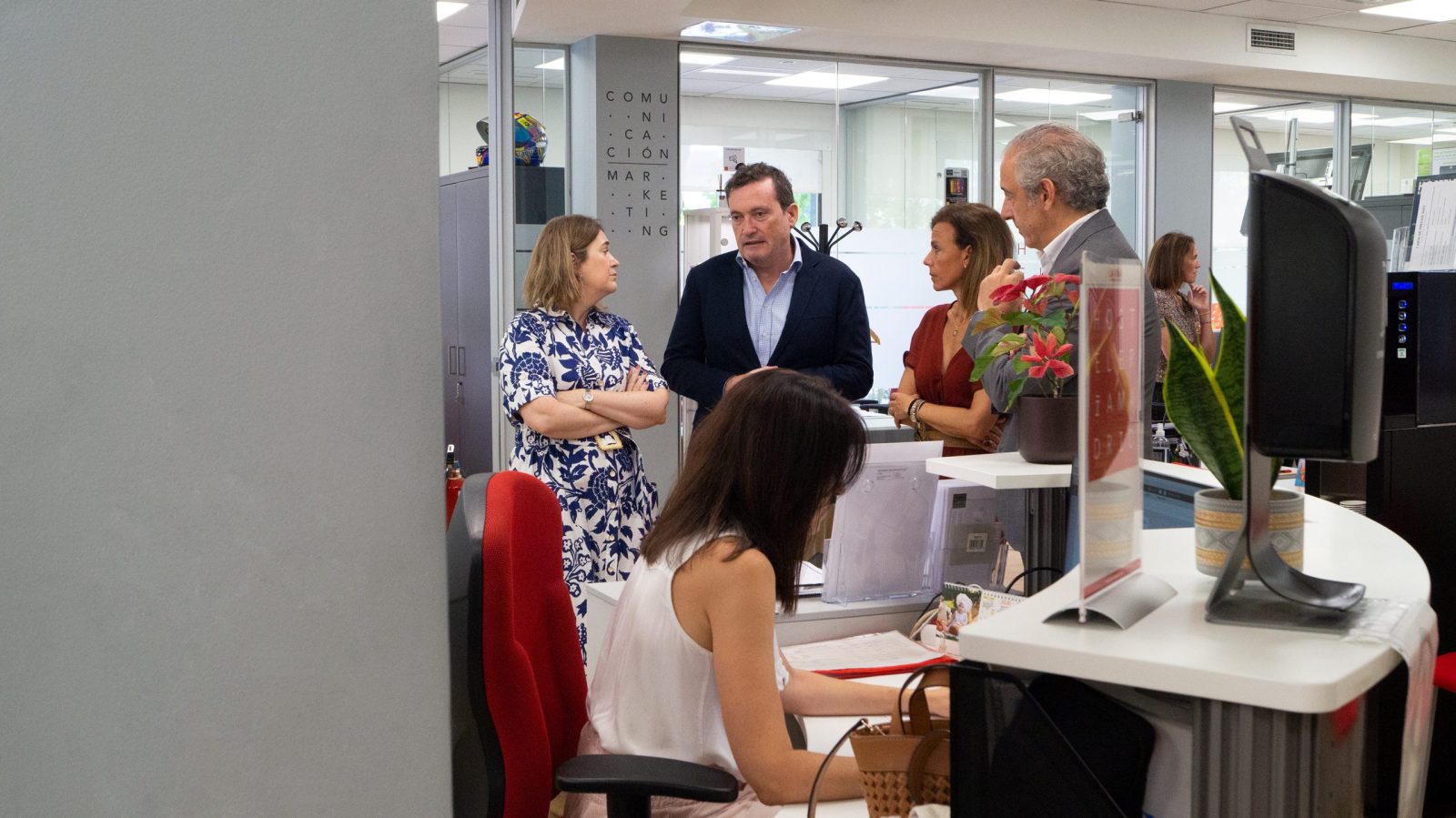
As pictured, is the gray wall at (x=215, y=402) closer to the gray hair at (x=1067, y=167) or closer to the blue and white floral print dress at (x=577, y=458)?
the gray hair at (x=1067, y=167)

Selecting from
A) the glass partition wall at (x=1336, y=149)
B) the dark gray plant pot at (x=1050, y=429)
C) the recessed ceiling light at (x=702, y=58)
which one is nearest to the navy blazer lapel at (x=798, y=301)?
the dark gray plant pot at (x=1050, y=429)

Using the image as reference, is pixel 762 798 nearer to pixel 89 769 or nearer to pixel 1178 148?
pixel 89 769

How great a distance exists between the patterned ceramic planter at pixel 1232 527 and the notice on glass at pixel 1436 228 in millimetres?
3849

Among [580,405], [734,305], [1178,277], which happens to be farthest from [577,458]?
[1178,277]

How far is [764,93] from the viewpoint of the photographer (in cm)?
655

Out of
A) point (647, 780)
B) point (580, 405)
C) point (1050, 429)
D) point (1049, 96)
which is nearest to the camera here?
point (647, 780)

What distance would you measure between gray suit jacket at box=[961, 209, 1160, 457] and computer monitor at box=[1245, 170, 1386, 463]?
82 centimetres

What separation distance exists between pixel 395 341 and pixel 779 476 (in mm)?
742

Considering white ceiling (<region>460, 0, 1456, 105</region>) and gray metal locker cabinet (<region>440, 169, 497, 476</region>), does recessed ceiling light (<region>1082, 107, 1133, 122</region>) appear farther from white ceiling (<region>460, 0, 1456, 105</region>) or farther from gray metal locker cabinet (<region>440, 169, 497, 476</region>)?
gray metal locker cabinet (<region>440, 169, 497, 476</region>)

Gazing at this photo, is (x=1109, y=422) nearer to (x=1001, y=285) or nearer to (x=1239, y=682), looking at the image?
(x=1239, y=682)

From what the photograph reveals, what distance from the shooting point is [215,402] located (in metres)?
1.10

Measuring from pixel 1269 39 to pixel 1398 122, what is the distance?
2.14 metres

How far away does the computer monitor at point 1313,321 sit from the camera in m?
1.17

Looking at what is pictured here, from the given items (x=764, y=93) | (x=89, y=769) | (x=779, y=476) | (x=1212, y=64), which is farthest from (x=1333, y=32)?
(x=89, y=769)
